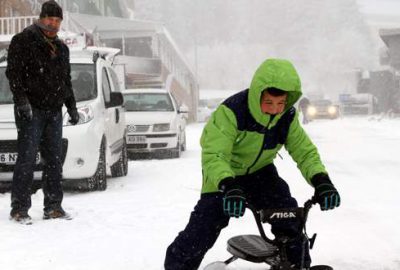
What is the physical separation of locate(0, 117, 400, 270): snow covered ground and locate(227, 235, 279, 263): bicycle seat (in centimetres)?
72

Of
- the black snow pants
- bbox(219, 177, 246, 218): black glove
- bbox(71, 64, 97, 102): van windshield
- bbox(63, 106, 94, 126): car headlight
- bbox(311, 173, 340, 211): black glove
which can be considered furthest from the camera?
bbox(71, 64, 97, 102): van windshield

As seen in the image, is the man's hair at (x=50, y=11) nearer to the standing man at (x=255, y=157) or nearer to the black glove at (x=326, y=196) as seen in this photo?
the standing man at (x=255, y=157)

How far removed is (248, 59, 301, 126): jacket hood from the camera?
2990 mm

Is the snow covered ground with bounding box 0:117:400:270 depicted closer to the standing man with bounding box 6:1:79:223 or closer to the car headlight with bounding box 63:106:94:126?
the standing man with bounding box 6:1:79:223

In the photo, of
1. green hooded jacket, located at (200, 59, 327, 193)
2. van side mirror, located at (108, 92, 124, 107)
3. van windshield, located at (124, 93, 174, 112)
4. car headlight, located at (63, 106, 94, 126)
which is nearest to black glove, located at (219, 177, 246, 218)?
green hooded jacket, located at (200, 59, 327, 193)

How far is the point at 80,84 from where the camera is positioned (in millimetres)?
8031

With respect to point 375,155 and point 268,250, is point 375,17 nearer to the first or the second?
point 375,155

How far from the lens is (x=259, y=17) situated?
140250 mm

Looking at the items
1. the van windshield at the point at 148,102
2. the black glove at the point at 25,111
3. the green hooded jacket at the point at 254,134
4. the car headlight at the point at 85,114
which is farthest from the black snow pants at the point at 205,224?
the van windshield at the point at 148,102

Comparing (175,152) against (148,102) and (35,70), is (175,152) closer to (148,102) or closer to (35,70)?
(148,102)

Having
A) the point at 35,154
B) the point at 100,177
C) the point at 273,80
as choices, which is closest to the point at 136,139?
the point at 100,177

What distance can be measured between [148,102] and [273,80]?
11.2 meters

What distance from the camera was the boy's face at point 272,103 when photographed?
3.12 metres

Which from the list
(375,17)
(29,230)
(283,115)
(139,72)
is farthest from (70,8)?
(375,17)
